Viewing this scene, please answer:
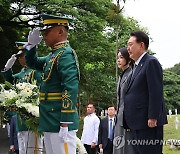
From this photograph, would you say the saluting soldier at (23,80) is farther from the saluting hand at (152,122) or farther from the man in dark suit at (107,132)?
the man in dark suit at (107,132)

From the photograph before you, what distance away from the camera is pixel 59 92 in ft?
14.0

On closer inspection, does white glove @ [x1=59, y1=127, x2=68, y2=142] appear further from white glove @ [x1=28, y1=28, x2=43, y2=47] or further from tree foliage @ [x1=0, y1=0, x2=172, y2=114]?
tree foliage @ [x1=0, y1=0, x2=172, y2=114]

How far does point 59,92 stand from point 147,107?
0.98 metres

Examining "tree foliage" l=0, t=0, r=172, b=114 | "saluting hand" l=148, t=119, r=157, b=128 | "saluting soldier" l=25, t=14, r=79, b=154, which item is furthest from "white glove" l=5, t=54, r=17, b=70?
"tree foliage" l=0, t=0, r=172, b=114

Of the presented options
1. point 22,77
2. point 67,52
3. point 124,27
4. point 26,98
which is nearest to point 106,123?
point 22,77

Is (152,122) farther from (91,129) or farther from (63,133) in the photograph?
(91,129)

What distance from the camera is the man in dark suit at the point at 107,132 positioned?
8924 mm

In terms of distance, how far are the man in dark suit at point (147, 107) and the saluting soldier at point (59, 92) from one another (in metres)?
0.67

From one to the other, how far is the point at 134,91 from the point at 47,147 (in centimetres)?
113

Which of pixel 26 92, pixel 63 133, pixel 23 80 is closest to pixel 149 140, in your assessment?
pixel 63 133

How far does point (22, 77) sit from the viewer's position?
19.3 feet

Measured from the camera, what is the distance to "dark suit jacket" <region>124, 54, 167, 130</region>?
14.5ft

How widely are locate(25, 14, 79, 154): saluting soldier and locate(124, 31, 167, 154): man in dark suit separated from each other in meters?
0.67

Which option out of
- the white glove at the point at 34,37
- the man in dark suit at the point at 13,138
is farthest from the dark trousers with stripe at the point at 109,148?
the white glove at the point at 34,37
